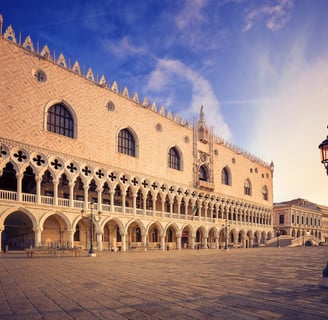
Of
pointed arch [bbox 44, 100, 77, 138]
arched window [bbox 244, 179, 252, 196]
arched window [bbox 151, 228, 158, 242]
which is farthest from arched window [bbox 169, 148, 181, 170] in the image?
arched window [bbox 244, 179, 252, 196]

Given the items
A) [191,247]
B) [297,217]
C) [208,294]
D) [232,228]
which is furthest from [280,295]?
[297,217]

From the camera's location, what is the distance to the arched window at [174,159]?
35881mm

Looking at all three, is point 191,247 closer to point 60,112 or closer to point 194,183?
point 194,183

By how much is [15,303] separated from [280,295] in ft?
14.3

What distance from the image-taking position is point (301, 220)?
6612 cm

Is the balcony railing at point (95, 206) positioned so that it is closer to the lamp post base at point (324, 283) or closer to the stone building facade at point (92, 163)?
the stone building facade at point (92, 163)

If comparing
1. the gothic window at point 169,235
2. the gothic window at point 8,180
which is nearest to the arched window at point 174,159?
the gothic window at point 169,235

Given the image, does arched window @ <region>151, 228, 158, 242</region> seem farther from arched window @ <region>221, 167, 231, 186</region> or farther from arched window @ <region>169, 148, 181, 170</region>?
arched window @ <region>221, 167, 231, 186</region>

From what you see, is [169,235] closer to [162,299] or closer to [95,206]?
[95,206]

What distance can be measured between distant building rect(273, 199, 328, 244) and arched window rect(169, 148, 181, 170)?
29176 mm

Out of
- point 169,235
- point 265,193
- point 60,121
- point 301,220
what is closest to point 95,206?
point 60,121

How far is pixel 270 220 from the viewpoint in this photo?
5591 centimetres

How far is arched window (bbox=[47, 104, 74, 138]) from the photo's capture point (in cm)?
2438

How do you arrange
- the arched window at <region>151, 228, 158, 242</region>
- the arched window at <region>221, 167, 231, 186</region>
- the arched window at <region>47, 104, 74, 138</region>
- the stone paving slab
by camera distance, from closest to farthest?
1. the stone paving slab
2. the arched window at <region>47, 104, 74, 138</region>
3. the arched window at <region>151, 228, 158, 242</region>
4. the arched window at <region>221, 167, 231, 186</region>
